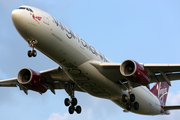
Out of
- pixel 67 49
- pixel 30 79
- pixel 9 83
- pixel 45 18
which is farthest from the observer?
pixel 9 83

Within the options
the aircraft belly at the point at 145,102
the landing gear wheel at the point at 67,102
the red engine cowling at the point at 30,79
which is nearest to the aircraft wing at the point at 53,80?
the red engine cowling at the point at 30,79

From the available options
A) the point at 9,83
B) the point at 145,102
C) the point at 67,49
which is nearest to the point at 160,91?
the point at 145,102

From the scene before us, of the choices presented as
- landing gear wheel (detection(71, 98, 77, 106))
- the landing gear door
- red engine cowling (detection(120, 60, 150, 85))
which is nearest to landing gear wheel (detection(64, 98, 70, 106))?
landing gear wheel (detection(71, 98, 77, 106))

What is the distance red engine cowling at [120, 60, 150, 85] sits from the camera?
22.3 m

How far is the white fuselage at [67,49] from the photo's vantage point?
65.8ft

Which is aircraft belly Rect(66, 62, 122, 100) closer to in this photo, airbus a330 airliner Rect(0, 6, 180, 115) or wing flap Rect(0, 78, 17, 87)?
airbus a330 airliner Rect(0, 6, 180, 115)

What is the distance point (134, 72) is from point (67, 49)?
5453 millimetres

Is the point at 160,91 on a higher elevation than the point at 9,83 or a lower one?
lower

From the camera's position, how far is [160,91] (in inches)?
1431

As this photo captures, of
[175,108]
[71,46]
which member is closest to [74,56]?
[71,46]

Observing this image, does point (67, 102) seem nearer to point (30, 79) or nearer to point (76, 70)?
point (30, 79)

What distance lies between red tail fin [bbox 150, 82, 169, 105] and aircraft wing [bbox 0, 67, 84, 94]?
10.8 metres

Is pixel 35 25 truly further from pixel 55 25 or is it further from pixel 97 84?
pixel 97 84

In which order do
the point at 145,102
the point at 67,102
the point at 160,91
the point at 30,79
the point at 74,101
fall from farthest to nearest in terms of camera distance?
the point at 160,91 < the point at 145,102 < the point at 67,102 < the point at 74,101 < the point at 30,79
